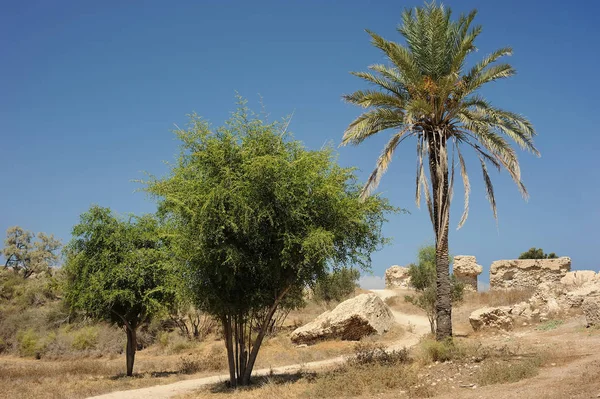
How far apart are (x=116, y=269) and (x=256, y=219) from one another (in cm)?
866

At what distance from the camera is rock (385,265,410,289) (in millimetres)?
59688

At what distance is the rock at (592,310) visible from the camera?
739 inches

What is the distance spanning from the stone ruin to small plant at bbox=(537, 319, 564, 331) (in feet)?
74.7

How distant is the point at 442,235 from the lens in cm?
1697

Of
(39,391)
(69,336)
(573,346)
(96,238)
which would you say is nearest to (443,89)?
(573,346)

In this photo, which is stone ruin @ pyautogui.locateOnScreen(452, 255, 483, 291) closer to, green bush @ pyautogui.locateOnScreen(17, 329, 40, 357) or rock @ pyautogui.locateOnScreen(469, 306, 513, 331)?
rock @ pyautogui.locateOnScreen(469, 306, 513, 331)

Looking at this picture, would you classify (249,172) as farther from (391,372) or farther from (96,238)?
(96,238)

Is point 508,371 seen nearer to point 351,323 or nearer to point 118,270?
point 118,270

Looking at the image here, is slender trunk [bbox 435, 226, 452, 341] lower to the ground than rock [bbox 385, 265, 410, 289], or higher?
lower

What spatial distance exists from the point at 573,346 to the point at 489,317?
27.8 feet

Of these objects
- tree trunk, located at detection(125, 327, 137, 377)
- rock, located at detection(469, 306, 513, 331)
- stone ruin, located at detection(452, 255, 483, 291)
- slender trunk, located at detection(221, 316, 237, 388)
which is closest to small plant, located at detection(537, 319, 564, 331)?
rock, located at detection(469, 306, 513, 331)

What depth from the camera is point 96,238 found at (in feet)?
71.8

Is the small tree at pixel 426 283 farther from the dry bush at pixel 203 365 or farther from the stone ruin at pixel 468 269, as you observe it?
the dry bush at pixel 203 365

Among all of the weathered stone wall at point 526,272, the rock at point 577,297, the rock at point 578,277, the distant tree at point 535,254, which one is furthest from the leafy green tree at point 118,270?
the distant tree at point 535,254
